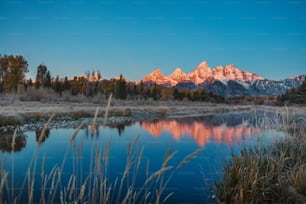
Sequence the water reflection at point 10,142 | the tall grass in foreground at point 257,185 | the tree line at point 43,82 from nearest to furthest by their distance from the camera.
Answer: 1. the tall grass in foreground at point 257,185
2. the water reflection at point 10,142
3. the tree line at point 43,82

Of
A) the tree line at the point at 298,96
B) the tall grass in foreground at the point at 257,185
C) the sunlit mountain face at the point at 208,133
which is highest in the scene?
the tree line at the point at 298,96

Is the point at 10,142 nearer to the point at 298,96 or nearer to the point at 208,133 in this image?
the point at 208,133

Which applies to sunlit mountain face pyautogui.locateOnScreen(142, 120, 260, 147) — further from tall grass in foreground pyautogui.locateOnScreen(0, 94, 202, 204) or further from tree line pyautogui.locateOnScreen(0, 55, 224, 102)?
tree line pyautogui.locateOnScreen(0, 55, 224, 102)

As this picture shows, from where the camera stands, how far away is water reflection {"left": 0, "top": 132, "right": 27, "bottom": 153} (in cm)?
882

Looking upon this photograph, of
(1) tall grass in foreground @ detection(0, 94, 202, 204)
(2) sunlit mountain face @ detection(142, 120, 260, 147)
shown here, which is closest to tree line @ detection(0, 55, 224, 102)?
(2) sunlit mountain face @ detection(142, 120, 260, 147)

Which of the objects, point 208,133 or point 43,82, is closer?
point 208,133

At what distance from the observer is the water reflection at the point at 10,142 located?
8.82m

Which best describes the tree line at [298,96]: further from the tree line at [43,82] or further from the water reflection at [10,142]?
the tree line at [43,82]

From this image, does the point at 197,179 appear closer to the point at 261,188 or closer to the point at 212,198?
the point at 212,198

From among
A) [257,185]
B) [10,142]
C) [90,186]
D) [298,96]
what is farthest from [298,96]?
[90,186]

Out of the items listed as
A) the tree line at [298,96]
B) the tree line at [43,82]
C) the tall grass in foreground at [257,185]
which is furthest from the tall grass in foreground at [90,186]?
the tree line at [43,82]

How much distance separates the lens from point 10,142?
975cm

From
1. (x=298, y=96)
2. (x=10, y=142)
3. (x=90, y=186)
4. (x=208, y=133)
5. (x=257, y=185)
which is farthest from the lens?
(x=298, y=96)

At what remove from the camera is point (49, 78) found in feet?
211
